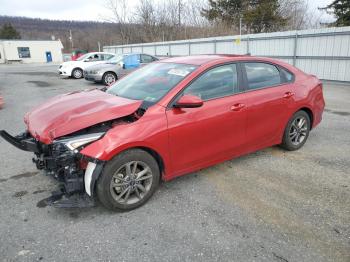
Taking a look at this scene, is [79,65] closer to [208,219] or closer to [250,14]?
[208,219]

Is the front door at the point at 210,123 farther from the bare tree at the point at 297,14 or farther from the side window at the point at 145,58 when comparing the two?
the bare tree at the point at 297,14

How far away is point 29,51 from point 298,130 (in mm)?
57915

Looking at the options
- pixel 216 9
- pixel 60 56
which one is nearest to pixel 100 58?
pixel 216 9

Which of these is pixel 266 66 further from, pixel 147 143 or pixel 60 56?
pixel 60 56

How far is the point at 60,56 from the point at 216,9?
34.0 m

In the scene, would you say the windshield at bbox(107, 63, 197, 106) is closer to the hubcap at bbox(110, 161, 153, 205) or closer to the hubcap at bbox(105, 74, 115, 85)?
the hubcap at bbox(110, 161, 153, 205)

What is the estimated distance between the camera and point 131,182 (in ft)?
10.9

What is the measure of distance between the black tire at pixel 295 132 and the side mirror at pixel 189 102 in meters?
1.96

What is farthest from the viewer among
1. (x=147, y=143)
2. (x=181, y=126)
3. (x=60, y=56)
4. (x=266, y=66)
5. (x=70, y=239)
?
(x=60, y=56)

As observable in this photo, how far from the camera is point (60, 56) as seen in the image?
5734cm

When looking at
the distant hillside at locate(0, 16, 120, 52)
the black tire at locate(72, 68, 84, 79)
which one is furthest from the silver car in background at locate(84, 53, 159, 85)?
the distant hillside at locate(0, 16, 120, 52)

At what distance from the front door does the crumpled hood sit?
0.58 meters

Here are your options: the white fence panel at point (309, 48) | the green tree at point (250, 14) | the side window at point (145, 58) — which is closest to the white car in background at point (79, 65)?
the side window at point (145, 58)

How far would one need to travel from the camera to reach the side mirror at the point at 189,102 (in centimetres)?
342
